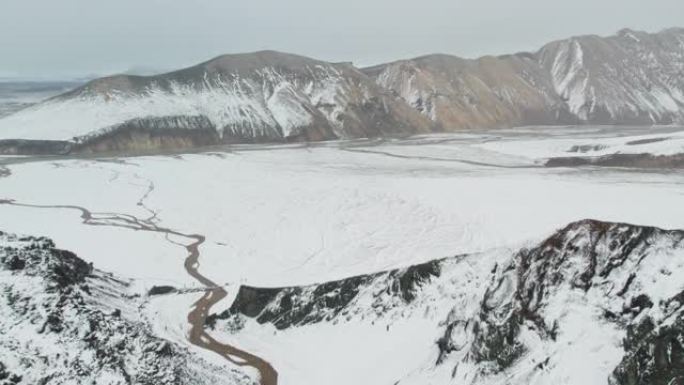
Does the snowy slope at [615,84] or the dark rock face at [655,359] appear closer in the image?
the dark rock face at [655,359]

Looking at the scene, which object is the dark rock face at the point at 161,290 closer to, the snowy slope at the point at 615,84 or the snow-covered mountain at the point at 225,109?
the snow-covered mountain at the point at 225,109

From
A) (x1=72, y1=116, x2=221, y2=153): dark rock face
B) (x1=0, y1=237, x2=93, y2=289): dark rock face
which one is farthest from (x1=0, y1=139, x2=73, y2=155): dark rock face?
(x1=0, y1=237, x2=93, y2=289): dark rock face

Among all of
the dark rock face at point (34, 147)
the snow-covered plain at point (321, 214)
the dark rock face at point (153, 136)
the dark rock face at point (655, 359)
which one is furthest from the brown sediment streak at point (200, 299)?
the dark rock face at point (153, 136)

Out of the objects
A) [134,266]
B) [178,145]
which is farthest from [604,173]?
[178,145]

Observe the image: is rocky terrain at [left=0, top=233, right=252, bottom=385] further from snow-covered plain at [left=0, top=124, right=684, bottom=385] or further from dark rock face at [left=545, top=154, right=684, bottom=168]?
dark rock face at [left=545, top=154, right=684, bottom=168]

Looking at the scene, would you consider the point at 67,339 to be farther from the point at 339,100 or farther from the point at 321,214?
the point at 339,100

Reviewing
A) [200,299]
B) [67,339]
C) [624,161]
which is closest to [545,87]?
[624,161]

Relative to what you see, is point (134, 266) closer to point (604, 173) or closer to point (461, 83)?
point (604, 173)
